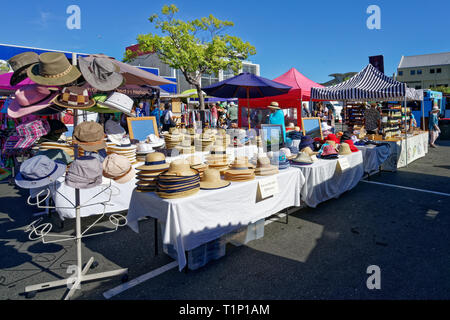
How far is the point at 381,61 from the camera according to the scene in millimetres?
17828

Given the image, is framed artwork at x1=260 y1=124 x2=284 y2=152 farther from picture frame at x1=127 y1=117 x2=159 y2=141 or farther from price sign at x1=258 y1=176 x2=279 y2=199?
picture frame at x1=127 y1=117 x2=159 y2=141

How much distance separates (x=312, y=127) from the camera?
8180 mm

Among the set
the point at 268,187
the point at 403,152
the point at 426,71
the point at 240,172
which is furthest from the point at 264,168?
the point at 426,71

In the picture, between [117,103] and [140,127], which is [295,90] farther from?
[117,103]

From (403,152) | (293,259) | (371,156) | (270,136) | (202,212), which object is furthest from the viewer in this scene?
(403,152)

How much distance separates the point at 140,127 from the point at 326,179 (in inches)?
150

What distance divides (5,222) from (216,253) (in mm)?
3872

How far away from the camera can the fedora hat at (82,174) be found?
108 inches

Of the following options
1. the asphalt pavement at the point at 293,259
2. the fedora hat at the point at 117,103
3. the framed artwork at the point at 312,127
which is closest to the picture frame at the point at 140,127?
the asphalt pavement at the point at 293,259

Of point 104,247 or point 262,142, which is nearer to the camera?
point 104,247

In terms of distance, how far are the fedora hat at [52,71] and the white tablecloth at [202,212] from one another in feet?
4.68
